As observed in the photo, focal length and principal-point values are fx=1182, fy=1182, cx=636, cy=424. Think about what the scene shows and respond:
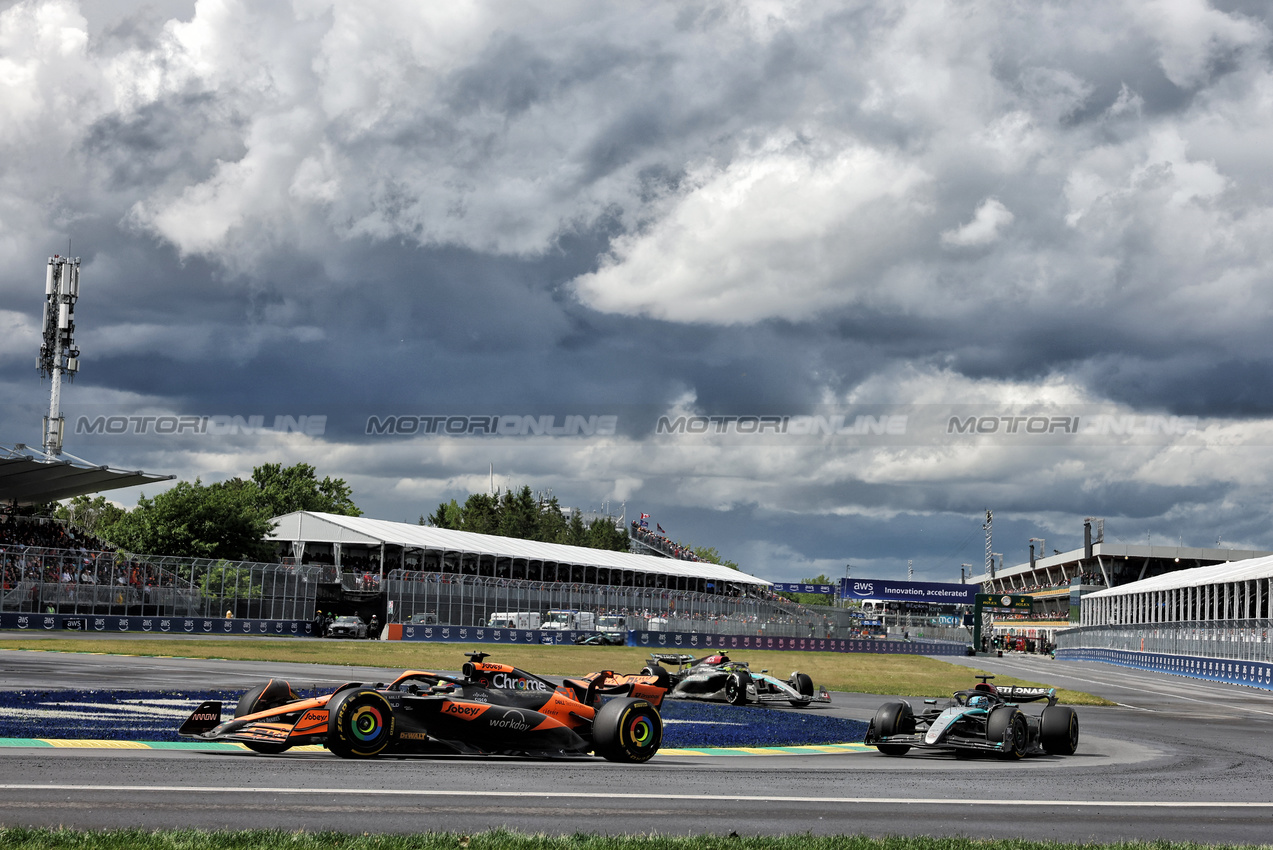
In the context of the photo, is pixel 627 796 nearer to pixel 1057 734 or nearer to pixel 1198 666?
pixel 1057 734

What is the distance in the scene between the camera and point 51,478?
57.9 metres

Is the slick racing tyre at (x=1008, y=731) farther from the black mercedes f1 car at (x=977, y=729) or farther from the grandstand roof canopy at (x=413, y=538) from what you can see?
the grandstand roof canopy at (x=413, y=538)

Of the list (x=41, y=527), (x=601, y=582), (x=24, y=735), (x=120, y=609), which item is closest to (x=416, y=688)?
(x=24, y=735)

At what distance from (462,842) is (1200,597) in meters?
67.5

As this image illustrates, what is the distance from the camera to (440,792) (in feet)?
36.0

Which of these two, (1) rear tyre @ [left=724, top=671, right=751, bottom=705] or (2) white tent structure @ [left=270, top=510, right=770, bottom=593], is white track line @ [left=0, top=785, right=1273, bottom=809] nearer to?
(1) rear tyre @ [left=724, top=671, right=751, bottom=705]

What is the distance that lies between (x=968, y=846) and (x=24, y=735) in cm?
1110

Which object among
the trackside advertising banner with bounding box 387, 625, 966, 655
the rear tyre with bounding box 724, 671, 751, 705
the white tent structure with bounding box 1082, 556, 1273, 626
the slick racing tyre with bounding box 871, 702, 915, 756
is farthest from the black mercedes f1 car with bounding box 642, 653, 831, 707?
the trackside advertising banner with bounding box 387, 625, 966, 655

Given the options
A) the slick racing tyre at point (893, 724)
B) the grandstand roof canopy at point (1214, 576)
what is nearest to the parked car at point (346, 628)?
the grandstand roof canopy at point (1214, 576)

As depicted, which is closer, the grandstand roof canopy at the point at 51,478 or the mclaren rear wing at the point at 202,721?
the mclaren rear wing at the point at 202,721

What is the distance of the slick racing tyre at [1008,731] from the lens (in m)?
15.8

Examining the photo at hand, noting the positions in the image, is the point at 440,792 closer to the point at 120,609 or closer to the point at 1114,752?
the point at 1114,752

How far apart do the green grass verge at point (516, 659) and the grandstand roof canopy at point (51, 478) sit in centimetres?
1420

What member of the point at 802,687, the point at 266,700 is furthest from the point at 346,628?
the point at 266,700
